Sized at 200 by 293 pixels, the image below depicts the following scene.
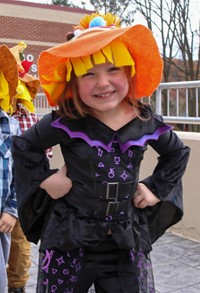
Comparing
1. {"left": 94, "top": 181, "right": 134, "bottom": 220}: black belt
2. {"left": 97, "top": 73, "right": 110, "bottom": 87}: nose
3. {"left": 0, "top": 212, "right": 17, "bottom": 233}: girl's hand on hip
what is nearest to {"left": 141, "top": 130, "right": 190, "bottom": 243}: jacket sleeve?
{"left": 94, "top": 181, "right": 134, "bottom": 220}: black belt

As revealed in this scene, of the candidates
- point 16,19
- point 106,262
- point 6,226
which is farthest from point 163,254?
point 16,19

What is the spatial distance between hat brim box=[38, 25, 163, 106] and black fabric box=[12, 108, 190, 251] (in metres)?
0.14

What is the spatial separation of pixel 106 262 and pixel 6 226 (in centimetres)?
77

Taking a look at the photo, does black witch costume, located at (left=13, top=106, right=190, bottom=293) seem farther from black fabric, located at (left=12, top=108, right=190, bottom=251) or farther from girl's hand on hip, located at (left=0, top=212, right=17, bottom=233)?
girl's hand on hip, located at (left=0, top=212, right=17, bottom=233)

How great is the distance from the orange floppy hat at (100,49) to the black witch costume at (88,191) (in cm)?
12

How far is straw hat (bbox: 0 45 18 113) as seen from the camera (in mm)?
2621

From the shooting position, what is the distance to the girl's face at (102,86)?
188 centimetres

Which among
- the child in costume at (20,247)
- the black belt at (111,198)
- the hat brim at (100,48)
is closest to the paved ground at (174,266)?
the child in costume at (20,247)

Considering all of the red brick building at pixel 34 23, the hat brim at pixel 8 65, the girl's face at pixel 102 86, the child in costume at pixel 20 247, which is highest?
the red brick building at pixel 34 23

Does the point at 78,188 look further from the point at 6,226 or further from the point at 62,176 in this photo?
the point at 6,226

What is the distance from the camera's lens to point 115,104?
1930mm

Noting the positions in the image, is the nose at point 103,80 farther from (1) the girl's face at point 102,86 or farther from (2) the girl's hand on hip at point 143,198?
(2) the girl's hand on hip at point 143,198

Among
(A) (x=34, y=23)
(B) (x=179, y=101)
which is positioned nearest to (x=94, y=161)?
(B) (x=179, y=101)

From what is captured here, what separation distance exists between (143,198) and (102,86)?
0.51 meters
